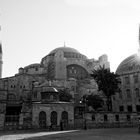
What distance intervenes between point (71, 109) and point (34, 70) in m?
31.8

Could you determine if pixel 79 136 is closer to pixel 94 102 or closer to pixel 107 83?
pixel 107 83

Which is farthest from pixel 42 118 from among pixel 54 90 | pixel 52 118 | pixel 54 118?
pixel 54 90

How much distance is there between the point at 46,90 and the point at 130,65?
21.4m

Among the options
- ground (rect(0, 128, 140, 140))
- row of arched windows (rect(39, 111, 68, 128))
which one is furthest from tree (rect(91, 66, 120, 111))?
ground (rect(0, 128, 140, 140))

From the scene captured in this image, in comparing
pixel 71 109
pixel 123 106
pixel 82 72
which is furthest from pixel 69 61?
pixel 71 109

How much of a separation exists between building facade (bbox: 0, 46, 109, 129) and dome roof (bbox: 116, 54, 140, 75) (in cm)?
839

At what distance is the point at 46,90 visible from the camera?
29.0m

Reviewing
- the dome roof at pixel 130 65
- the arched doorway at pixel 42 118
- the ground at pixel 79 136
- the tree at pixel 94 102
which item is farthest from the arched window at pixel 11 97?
the ground at pixel 79 136

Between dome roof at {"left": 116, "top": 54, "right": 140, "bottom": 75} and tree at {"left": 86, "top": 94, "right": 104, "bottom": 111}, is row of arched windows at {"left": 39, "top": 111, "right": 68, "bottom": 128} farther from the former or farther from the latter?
dome roof at {"left": 116, "top": 54, "right": 140, "bottom": 75}

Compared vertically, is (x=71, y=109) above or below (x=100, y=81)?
below

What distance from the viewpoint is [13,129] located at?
23.2 m

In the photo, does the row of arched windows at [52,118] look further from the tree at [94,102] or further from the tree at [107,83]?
the tree at [94,102]

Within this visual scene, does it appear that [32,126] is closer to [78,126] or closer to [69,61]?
[78,126]

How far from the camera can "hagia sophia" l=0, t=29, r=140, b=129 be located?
2597cm
